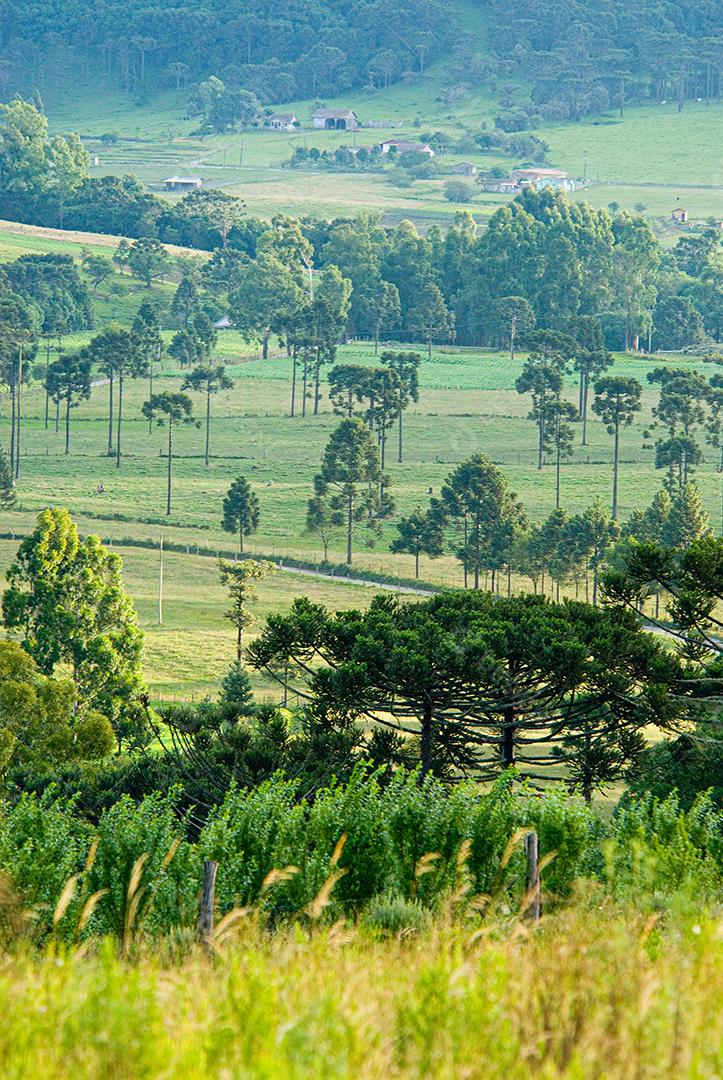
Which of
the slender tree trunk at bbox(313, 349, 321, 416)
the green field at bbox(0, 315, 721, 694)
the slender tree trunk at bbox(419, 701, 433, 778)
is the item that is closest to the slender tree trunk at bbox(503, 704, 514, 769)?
the slender tree trunk at bbox(419, 701, 433, 778)

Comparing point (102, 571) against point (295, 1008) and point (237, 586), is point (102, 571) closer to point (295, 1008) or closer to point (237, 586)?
point (237, 586)

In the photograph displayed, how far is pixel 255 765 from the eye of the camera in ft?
105

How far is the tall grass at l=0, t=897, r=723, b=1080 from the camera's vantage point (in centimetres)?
1020

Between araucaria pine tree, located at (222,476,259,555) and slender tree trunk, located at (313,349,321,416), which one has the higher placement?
slender tree trunk, located at (313,349,321,416)

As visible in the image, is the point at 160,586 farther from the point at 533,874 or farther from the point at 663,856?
the point at 533,874

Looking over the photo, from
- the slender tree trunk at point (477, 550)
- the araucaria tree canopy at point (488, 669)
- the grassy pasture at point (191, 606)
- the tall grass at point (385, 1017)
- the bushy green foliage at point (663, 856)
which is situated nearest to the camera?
the tall grass at point (385, 1017)

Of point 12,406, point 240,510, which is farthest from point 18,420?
point 240,510

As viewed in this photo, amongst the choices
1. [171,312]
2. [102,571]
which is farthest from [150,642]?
[171,312]

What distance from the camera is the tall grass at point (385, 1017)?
33.4 ft

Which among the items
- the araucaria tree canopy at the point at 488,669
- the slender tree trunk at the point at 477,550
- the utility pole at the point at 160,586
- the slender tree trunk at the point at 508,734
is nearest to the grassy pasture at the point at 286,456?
the slender tree trunk at the point at 477,550

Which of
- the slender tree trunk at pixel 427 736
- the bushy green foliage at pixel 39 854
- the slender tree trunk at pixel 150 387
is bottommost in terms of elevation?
the slender tree trunk at pixel 427 736

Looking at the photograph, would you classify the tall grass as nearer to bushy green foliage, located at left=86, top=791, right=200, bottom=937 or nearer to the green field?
bushy green foliage, located at left=86, top=791, right=200, bottom=937

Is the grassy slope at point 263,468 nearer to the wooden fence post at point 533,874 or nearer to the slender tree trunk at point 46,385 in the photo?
the slender tree trunk at point 46,385

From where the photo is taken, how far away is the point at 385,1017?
11.1m
